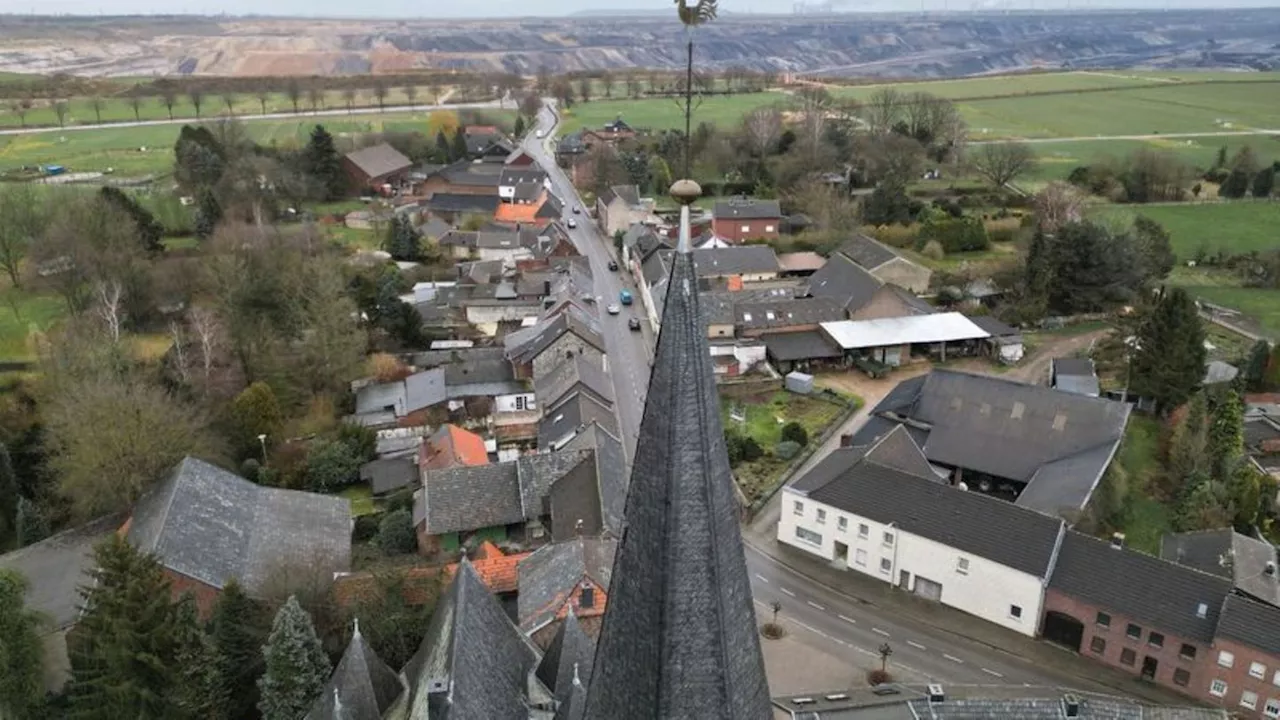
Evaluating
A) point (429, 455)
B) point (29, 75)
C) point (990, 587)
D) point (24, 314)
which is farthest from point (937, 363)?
point (29, 75)

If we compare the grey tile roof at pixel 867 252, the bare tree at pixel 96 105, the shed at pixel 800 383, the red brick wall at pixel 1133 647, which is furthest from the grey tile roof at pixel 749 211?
the bare tree at pixel 96 105

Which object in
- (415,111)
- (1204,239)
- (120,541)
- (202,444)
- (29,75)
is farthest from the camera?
(29,75)

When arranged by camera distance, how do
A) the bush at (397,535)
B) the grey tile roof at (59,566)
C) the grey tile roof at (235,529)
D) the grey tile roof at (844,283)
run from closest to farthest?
the grey tile roof at (235,529), the grey tile roof at (59,566), the bush at (397,535), the grey tile roof at (844,283)

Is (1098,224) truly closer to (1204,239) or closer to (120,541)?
(1204,239)

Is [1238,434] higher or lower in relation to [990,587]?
higher

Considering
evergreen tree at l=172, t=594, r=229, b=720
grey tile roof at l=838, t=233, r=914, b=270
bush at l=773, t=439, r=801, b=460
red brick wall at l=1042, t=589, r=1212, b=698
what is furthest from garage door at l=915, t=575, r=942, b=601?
grey tile roof at l=838, t=233, r=914, b=270

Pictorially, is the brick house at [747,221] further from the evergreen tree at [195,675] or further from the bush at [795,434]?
the evergreen tree at [195,675]
